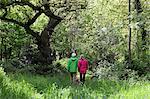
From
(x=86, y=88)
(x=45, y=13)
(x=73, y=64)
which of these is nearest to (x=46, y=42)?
(x=45, y=13)

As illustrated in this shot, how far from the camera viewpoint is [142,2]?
99.0 feet

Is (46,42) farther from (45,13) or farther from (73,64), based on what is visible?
(73,64)

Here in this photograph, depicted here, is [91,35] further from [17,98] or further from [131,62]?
[17,98]

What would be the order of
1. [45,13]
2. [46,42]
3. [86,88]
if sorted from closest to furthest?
1. [86,88]
2. [45,13]
3. [46,42]

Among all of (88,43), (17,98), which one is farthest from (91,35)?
(17,98)

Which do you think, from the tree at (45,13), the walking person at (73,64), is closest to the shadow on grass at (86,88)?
the walking person at (73,64)

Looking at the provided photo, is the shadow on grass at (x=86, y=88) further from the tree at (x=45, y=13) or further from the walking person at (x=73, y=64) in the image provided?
the tree at (x=45, y=13)

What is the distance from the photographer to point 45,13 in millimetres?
29062

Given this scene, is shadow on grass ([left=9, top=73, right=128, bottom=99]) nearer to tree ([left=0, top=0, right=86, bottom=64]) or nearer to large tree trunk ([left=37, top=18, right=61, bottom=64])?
tree ([left=0, top=0, right=86, bottom=64])

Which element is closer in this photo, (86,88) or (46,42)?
(86,88)

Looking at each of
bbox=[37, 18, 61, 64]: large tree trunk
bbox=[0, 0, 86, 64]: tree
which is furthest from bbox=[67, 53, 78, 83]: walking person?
bbox=[37, 18, 61, 64]: large tree trunk

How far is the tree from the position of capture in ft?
95.5

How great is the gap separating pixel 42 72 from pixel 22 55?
10.6 meters

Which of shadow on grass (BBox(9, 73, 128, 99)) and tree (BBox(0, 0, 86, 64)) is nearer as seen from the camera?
shadow on grass (BBox(9, 73, 128, 99))
